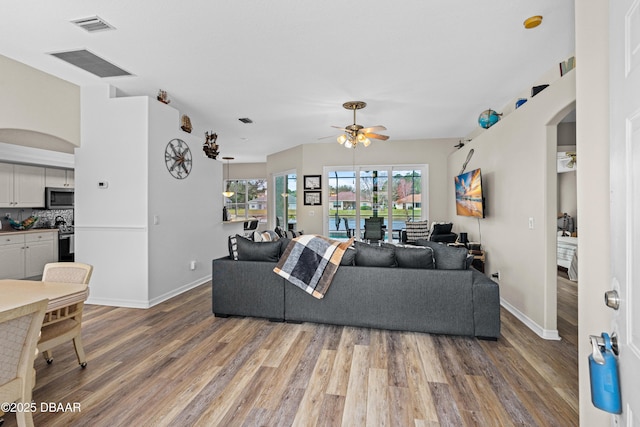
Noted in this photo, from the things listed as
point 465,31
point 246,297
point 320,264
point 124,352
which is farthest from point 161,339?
point 465,31

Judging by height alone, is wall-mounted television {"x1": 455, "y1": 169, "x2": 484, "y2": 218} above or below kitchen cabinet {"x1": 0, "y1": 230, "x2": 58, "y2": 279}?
above

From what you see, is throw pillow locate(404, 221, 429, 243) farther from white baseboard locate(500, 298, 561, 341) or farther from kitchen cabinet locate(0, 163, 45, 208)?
kitchen cabinet locate(0, 163, 45, 208)

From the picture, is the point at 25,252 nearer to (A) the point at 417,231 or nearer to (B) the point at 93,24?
(B) the point at 93,24

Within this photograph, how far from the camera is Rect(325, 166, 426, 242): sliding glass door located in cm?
736

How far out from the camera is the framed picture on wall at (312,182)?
7609 mm

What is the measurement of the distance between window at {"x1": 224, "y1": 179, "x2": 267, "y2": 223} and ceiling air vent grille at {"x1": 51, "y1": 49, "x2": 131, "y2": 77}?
7.11 meters

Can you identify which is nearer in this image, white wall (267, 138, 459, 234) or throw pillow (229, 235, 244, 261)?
throw pillow (229, 235, 244, 261)

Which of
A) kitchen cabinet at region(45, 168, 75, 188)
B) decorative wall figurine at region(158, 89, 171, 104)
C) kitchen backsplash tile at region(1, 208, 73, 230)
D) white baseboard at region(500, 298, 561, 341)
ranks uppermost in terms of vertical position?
decorative wall figurine at region(158, 89, 171, 104)

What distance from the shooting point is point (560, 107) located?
9.04 ft

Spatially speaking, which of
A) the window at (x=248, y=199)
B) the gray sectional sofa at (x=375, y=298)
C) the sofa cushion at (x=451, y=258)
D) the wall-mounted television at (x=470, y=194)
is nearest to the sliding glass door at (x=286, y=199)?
the window at (x=248, y=199)

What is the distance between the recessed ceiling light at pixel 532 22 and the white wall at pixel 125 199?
405 cm

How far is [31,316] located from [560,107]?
3.89 m

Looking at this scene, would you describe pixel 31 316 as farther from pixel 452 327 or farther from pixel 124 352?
pixel 452 327

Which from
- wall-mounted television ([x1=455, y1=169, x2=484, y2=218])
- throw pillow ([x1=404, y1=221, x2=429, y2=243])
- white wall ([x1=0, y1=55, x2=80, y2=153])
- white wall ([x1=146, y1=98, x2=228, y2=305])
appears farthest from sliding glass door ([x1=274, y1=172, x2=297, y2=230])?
white wall ([x1=0, y1=55, x2=80, y2=153])
